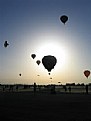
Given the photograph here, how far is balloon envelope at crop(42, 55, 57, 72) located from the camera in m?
65.9

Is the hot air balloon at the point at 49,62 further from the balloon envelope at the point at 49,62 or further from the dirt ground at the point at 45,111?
the dirt ground at the point at 45,111

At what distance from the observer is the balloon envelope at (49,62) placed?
65938 millimetres

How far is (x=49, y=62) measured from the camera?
65.9 meters

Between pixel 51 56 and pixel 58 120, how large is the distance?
162 feet

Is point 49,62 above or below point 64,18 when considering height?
below

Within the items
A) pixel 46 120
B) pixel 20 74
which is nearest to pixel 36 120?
pixel 46 120

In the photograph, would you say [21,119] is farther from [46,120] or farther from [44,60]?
[44,60]

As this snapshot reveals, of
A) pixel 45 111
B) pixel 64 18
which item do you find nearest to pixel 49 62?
pixel 64 18

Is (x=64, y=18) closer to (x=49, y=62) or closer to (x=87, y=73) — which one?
(x=49, y=62)

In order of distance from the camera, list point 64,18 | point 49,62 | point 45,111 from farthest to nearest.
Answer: point 49,62, point 64,18, point 45,111

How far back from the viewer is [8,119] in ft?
58.5

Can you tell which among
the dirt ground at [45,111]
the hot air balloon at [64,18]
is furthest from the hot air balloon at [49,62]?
the dirt ground at [45,111]

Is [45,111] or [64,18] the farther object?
[64,18]

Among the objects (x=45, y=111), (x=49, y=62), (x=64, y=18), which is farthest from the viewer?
(x=49, y=62)
